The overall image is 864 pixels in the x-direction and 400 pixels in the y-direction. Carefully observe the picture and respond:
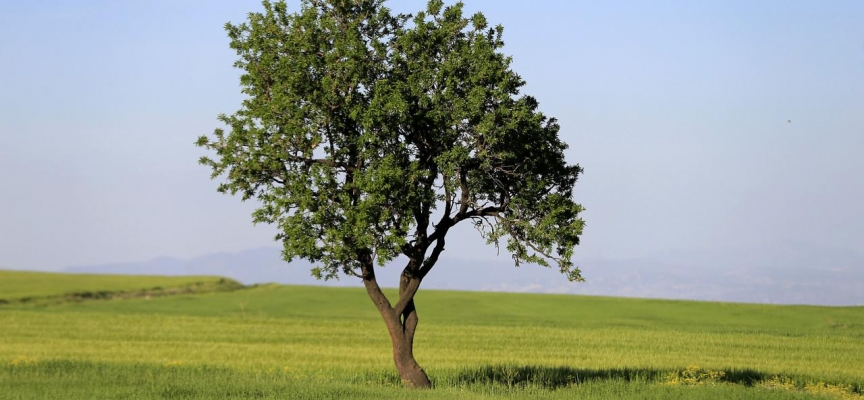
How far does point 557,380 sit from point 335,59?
43.2 ft

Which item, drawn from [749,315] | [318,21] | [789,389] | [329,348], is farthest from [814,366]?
[749,315]

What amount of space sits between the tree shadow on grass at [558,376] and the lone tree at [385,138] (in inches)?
191

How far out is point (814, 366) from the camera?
38688 millimetres

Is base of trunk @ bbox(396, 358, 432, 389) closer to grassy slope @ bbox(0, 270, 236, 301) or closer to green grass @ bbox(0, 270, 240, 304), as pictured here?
green grass @ bbox(0, 270, 240, 304)

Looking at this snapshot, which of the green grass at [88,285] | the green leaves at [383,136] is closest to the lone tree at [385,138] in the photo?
the green leaves at [383,136]

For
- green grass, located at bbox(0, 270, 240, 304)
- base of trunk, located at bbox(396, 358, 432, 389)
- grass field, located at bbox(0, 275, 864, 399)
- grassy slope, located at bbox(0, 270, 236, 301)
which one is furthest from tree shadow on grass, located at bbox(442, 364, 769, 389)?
grassy slope, located at bbox(0, 270, 236, 301)

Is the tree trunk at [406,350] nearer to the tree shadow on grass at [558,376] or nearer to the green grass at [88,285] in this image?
the tree shadow on grass at [558,376]

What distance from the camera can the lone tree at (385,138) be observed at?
88.3ft

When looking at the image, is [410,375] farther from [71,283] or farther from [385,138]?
[71,283]

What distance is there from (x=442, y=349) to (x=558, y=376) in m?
12.7

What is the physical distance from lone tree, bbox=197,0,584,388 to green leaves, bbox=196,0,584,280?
1.6 inches

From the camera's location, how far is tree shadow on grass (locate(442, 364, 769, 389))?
31.6 metres

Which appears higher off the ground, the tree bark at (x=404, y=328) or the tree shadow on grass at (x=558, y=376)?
the tree bark at (x=404, y=328)

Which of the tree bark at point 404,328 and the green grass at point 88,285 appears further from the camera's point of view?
the green grass at point 88,285
